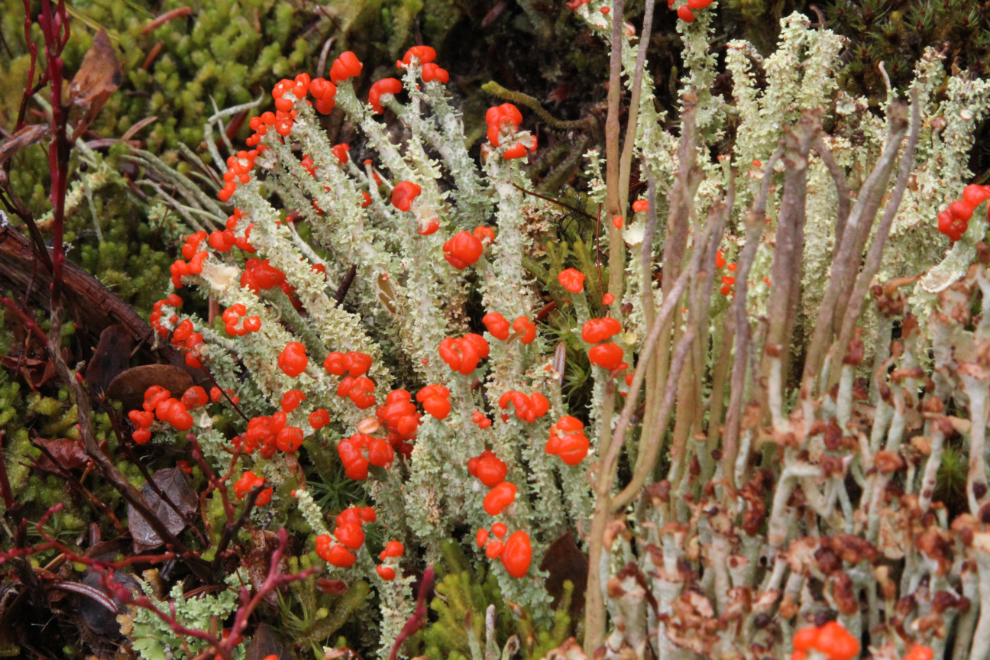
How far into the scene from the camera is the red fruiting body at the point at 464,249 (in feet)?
5.13

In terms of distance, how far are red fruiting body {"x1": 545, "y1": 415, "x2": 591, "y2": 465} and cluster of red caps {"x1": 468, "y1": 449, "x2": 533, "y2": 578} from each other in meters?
0.10

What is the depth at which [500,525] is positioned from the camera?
1.42 metres

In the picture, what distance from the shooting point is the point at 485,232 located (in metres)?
1.74

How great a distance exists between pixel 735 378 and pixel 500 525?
1.75 feet

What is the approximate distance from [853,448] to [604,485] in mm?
369

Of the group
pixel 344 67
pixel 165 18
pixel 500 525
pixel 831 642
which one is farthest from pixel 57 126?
pixel 165 18

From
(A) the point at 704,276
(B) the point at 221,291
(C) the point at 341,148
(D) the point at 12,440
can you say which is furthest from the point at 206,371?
(A) the point at 704,276

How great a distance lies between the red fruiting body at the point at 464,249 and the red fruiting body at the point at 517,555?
0.57 metres

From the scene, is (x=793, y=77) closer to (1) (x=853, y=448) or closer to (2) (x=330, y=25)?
(1) (x=853, y=448)

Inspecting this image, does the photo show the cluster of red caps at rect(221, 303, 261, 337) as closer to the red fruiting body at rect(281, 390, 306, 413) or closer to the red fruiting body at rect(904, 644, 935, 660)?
the red fruiting body at rect(281, 390, 306, 413)

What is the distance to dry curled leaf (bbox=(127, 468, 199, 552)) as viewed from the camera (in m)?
1.83

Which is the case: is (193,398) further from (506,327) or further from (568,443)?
(568,443)

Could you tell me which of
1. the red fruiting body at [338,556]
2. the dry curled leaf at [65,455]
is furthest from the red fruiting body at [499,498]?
the dry curled leaf at [65,455]

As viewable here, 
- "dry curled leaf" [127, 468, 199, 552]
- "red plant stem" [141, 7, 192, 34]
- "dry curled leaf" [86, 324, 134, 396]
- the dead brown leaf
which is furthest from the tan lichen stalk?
"red plant stem" [141, 7, 192, 34]
